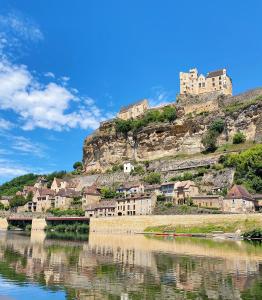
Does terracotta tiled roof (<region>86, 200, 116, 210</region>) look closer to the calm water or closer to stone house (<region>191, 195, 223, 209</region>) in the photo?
stone house (<region>191, 195, 223, 209</region>)

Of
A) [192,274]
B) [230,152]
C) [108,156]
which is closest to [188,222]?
[230,152]

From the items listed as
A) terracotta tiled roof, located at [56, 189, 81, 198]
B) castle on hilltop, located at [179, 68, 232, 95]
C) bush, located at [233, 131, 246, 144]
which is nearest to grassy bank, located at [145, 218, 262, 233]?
Answer: bush, located at [233, 131, 246, 144]

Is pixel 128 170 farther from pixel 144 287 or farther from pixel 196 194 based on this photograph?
pixel 144 287

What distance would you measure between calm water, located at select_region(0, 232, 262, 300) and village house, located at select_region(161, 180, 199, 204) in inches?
1424

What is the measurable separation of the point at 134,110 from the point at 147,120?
11.4m

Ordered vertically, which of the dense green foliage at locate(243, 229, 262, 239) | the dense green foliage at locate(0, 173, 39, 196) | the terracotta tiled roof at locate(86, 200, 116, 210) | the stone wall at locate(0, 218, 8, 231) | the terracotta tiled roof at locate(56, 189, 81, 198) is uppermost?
the dense green foliage at locate(0, 173, 39, 196)

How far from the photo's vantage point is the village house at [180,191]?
7056 cm

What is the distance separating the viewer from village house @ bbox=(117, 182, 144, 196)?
78650mm

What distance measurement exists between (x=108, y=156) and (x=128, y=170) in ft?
47.4

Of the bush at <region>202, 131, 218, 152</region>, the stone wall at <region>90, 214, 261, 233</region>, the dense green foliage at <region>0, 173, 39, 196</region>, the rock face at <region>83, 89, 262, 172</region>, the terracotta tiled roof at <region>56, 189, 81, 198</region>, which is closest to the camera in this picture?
the stone wall at <region>90, 214, 261, 233</region>

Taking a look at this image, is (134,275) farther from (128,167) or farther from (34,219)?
(128,167)

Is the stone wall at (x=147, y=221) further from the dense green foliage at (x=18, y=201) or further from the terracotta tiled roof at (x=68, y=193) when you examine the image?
the dense green foliage at (x=18, y=201)

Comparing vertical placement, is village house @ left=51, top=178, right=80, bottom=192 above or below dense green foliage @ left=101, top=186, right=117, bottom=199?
above

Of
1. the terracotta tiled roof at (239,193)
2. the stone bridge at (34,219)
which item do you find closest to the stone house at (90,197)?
the stone bridge at (34,219)
